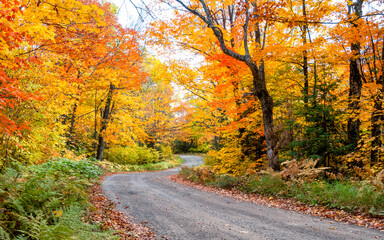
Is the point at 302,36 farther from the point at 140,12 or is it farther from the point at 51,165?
the point at 51,165

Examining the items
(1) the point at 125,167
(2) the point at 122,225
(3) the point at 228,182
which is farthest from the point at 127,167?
(2) the point at 122,225

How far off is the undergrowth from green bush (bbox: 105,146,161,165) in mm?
12499

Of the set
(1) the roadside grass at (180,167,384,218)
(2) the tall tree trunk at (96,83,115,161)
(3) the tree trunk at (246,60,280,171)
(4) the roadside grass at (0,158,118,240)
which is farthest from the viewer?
(2) the tall tree trunk at (96,83,115,161)

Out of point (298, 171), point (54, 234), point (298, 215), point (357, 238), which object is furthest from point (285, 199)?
point (54, 234)

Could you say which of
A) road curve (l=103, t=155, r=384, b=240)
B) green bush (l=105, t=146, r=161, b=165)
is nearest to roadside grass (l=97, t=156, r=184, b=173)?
green bush (l=105, t=146, r=161, b=165)

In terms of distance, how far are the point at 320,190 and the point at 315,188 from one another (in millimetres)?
218

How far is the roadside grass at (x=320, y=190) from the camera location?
587 centimetres

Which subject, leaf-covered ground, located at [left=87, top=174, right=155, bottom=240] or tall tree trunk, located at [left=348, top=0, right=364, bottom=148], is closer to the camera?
A: leaf-covered ground, located at [left=87, top=174, right=155, bottom=240]

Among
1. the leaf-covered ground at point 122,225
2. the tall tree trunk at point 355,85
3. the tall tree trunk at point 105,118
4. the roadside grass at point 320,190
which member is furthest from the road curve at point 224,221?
the tall tree trunk at point 105,118

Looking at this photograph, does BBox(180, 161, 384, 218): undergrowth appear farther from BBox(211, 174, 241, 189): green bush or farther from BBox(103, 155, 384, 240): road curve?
BBox(103, 155, 384, 240): road curve

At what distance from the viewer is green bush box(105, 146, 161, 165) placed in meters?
21.0

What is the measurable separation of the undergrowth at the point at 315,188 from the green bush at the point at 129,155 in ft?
41.0

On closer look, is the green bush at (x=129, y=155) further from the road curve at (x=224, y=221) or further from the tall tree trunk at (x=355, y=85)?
the tall tree trunk at (x=355, y=85)

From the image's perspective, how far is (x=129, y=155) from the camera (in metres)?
21.9
